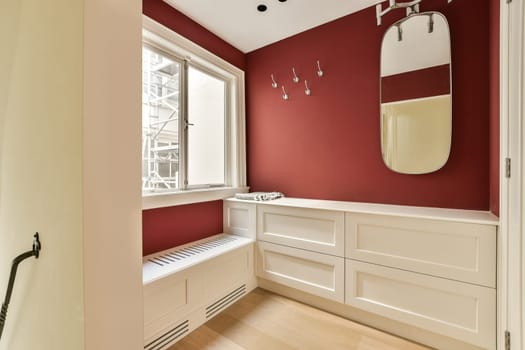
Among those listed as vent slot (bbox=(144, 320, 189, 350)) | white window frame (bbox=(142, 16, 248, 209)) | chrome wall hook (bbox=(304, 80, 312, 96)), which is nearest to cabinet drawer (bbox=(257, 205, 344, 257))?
white window frame (bbox=(142, 16, 248, 209))

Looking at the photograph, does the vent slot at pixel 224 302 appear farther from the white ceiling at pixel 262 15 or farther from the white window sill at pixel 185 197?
the white ceiling at pixel 262 15

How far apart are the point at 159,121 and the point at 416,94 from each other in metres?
2.12

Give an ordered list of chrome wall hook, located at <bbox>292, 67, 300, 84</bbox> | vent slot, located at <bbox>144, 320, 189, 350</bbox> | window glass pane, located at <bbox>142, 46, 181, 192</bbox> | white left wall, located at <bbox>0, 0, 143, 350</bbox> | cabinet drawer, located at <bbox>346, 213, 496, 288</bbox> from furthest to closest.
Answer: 1. chrome wall hook, located at <bbox>292, 67, 300, 84</bbox>
2. window glass pane, located at <bbox>142, 46, 181, 192</bbox>
3. vent slot, located at <bbox>144, 320, 189, 350</bbox>
4. cabinet drawer, located at <bbox>346, 213, 496, 288</bbox>
5. white left wall, located at <bbox>0, 0, 143, 350</bbox>

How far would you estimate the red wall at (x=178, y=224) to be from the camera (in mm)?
1800

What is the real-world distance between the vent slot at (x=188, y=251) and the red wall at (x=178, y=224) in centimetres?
9

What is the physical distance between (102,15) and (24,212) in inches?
36.8

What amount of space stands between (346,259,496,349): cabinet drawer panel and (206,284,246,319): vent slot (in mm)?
905

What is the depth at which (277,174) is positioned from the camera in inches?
101

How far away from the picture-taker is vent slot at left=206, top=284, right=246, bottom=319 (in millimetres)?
1755

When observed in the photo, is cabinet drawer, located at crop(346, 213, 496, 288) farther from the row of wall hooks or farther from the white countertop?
the row of wall hooks

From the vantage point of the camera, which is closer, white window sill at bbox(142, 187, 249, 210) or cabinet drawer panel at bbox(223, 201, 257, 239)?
white window sill at bbox(142, 187, 249, 210)

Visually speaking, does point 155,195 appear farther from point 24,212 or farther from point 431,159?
point 431,159

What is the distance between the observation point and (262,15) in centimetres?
208

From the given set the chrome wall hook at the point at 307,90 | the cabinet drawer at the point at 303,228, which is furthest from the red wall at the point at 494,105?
the chrome wall hook at the point at 307,90
